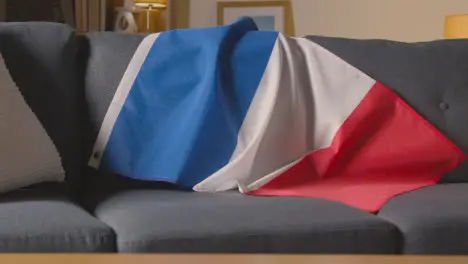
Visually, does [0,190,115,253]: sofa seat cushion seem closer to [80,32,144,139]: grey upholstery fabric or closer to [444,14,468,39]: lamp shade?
[80,32,144,139]: grey upholstery fabric

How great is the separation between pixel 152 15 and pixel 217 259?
131 inches

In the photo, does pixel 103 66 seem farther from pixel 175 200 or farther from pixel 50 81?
pixel 175 200

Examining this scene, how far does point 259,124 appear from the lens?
2035mm

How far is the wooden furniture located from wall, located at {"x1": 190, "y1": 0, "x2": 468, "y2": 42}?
3.09m

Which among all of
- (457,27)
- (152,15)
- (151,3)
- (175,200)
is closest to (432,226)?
(175,200)

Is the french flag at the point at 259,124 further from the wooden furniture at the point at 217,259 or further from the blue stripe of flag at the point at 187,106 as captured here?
the wooden furniture at the point at 217,259

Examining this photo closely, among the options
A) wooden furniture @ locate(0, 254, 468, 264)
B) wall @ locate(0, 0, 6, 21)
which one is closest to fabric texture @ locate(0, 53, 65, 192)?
wooden furniture @ locate(0, 254, 468, 264)

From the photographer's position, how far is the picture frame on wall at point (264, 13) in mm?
4215

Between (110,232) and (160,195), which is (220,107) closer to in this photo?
(160,195)

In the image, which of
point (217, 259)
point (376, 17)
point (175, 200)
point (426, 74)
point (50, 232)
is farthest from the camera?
point (376, 17)

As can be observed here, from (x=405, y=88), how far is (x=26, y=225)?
1142 millimetres

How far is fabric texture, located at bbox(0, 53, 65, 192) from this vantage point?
1.76m

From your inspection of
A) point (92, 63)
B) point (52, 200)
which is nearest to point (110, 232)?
point (52, 200)

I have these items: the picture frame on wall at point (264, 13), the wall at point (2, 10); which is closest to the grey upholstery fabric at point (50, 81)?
the wall at point (2, 10)
